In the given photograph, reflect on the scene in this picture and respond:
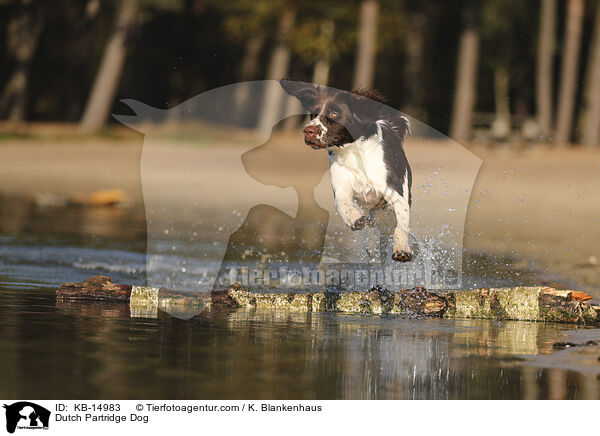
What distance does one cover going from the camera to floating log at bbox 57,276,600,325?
8633 mm

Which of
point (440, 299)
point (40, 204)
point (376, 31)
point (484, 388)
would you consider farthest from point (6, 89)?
point (484, 388)

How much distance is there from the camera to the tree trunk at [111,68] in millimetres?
34000

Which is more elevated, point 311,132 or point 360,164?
point 311,132

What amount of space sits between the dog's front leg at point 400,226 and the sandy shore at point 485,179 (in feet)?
6.27

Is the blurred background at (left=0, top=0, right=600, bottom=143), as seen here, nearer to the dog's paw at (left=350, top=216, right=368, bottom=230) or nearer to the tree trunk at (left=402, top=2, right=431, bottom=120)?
the tree trunk at (left=402, top=2, right=431, bottom=120)

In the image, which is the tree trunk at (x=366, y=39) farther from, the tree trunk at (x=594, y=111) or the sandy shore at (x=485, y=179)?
the tree trunk at (x=594, y=111)

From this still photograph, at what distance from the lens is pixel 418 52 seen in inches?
1613

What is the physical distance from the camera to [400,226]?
952cm

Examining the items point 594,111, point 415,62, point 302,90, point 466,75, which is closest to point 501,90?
point 415,62

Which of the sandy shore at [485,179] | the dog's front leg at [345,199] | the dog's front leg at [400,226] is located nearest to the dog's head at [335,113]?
the dog's front leg at [345,199]

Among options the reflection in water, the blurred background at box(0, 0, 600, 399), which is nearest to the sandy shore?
the blurred background at box(0, 0, 600, 399)

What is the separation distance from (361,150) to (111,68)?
26.1 m
